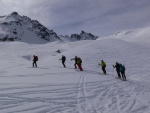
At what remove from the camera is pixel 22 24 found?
192m

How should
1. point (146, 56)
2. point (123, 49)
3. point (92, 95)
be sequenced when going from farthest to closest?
1. point (123, 49)
2. point (146, 56)
3. point (92, 95)

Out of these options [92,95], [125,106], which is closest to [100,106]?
[125,106]

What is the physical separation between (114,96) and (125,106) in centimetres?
216

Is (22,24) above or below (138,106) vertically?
above

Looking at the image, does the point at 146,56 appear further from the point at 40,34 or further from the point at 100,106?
the point at 40,34

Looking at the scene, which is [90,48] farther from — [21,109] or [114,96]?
[21,109]

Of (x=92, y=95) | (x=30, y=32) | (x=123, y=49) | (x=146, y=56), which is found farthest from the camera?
(x=30, y=32)

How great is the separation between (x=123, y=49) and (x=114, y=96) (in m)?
34.8

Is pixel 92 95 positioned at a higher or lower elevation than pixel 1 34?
lower

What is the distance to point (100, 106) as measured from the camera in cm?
1003

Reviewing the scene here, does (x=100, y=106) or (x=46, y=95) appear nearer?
(x=100, y=106)

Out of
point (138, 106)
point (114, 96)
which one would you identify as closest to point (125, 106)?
point (138, 106)

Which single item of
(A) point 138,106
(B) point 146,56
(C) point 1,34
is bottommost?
(A) point 138,106

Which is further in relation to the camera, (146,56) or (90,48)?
(90,48)
